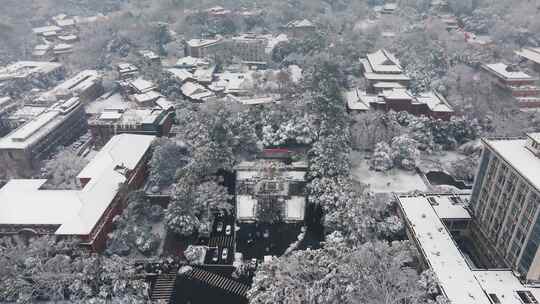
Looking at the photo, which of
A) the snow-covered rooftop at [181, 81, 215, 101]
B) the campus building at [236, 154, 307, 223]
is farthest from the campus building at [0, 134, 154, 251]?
the snow-covered rooftop at [181, 81, 215, 101]

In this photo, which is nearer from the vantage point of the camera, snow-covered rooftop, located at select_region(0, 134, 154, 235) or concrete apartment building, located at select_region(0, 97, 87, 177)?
snow-covered rooftop, located at select_region(0, 134, 154, 235)

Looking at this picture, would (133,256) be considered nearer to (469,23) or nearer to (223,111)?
(223,111)

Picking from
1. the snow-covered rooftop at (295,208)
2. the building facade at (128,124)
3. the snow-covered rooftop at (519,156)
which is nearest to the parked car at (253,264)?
the snow-covered rooftop at (295,208)

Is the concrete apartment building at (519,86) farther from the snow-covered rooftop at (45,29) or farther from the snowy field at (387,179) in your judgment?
the snow-covered rooftop at (45,29)

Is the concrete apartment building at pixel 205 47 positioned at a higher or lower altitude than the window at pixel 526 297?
higher

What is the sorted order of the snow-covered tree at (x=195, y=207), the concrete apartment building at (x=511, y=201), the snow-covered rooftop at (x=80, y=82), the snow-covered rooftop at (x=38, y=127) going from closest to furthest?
1. the concrete apartment building at (x=511, y=201)
2. the snow-covered tree at (x=195, y=207)
3. the snow-covered rooftop at (x=38, y=127)
4. the snow-covered rooftop at (x=80, y=82)

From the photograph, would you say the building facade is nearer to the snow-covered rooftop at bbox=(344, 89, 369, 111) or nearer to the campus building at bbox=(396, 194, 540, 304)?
the snow-covered rooftop at bbox=(344, 89, 369, 111)

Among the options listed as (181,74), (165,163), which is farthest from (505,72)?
(165,163)
